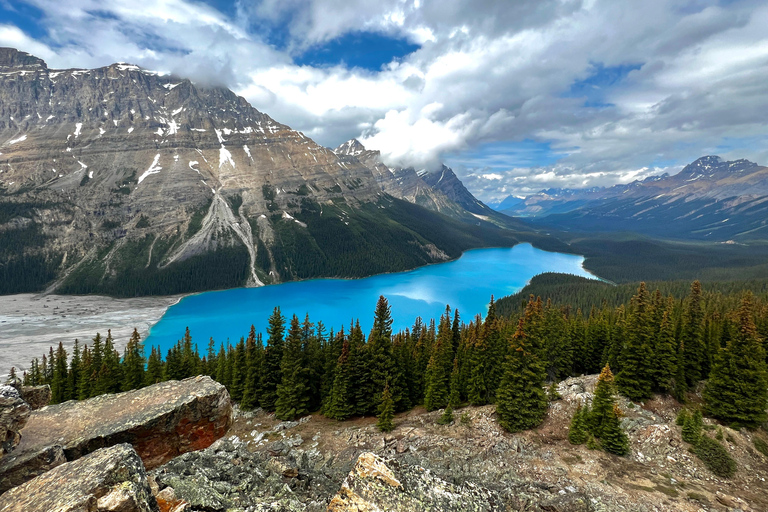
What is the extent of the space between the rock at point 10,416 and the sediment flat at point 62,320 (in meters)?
105

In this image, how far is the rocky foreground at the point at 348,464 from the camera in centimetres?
765

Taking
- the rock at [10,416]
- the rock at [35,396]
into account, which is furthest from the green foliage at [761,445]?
the rock at [35,396]

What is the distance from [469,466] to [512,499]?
610 centimetres

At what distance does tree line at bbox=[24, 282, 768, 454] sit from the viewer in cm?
2831

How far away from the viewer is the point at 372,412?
3916 cm

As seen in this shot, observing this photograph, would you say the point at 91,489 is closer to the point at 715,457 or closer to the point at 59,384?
the point at 715,457

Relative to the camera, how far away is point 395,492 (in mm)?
8367

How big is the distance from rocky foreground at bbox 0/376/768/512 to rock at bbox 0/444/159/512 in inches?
1.1

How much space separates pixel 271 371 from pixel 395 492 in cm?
3732

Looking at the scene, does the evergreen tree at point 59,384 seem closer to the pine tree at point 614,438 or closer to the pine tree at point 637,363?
the pine tree at point 614,438

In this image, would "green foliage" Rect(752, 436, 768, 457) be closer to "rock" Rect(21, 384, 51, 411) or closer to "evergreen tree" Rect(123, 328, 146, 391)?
"rock" Rect(21, 384, 51, 411)

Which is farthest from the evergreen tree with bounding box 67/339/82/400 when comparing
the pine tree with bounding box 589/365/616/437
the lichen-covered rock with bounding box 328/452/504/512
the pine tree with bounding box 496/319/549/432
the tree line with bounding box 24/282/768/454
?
the pine tree with bounding box 589/365/616/437

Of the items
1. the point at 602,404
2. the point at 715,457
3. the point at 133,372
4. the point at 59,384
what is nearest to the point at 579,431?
the point at 602,404

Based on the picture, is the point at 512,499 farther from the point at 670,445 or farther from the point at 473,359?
the point at 473,359
